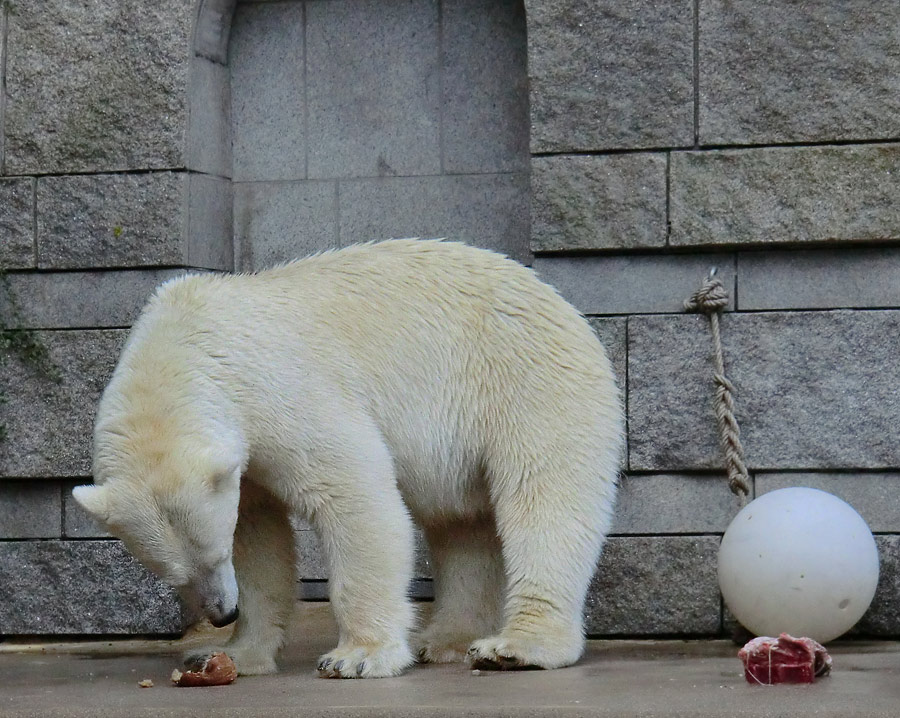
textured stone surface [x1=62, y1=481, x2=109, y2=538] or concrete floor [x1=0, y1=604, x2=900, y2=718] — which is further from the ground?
textured stone surface [x1=62, y1=481, x2=109, y2=538]

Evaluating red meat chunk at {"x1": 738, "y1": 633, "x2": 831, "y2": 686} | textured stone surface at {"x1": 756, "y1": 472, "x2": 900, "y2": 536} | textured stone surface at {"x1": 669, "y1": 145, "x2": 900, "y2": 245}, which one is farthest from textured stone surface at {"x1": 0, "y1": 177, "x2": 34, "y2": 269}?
red meat chunk at {"x1": 738, "y1": 633, "x2": 831, "y2": 686}

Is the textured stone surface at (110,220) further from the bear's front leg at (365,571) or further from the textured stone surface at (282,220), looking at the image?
the bear's front leg at (365,571)

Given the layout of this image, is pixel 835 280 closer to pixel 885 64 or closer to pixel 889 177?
pixel 889 177

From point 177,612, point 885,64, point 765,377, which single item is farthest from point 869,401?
point 177,612

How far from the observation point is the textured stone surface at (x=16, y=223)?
6.36m

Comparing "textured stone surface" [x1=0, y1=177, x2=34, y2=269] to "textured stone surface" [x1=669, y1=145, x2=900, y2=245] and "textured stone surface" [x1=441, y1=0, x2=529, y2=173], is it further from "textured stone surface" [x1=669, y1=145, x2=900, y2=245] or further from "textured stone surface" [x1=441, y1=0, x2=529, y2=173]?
"textured stone surface" [x1=669, y1=145, x2=900, y2=245]

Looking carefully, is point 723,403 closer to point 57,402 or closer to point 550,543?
point 550,543

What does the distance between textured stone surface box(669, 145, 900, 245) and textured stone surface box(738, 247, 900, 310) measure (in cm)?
10

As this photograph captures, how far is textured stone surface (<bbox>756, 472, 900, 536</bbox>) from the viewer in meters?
5.84

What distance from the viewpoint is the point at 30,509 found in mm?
6398

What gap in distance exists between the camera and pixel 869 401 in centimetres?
584

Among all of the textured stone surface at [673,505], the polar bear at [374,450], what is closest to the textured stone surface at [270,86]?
the polar bear at [374,450]

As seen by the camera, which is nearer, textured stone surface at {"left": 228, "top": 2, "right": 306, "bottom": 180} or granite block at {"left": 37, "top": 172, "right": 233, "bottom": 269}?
granite block at {"left": 37, "top": 172, "right": 233, "bottom": 269}

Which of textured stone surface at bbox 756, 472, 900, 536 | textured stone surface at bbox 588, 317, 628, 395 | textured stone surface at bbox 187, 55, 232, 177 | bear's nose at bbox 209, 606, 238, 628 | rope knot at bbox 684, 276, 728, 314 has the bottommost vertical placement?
bear's nose at bbox 209, 606, 238, 628
